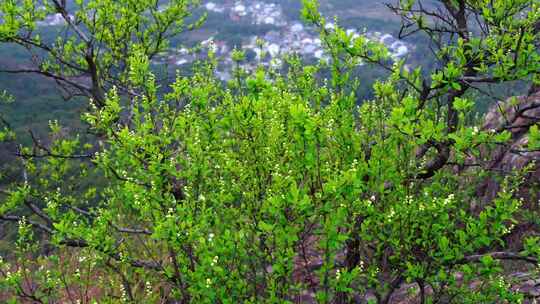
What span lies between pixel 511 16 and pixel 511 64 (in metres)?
1.18

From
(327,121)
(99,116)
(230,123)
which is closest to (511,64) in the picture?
(327,121)

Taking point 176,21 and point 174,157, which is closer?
point 174,157

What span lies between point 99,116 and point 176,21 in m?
6.88

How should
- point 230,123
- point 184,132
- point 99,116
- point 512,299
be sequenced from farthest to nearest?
point 99,116
point 184,132
point 230,123
point 512,299

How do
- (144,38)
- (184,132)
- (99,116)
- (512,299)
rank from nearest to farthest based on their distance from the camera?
(512,299) → (184,132) → (99,116) → (144,38)

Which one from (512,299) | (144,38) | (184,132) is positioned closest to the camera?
(512,299)

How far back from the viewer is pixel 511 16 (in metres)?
6.84

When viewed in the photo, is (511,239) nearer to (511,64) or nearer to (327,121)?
(511,64)

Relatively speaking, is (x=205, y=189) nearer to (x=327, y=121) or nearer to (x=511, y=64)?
(x=327, y=121)

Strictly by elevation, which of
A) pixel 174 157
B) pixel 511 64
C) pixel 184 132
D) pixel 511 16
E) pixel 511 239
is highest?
pixel 511 16

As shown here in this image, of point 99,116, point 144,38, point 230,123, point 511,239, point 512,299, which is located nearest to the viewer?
point 512,299

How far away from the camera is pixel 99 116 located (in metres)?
7.06

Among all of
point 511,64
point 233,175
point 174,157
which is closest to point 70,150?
point 174,157

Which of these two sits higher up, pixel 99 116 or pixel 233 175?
pixel 99 116
